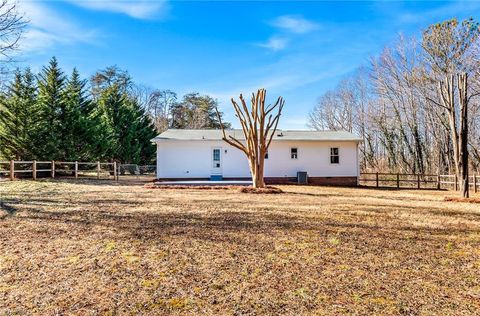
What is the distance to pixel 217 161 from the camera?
57.9 feet

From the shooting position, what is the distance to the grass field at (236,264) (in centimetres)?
276

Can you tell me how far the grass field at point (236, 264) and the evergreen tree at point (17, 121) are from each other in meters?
13.2

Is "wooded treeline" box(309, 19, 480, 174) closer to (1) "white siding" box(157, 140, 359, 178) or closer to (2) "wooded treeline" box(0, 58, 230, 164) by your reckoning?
(1) "white siding" box(157, 140, 359, 178)

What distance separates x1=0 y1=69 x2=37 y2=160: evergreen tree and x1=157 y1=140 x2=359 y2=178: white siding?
741 centimetres

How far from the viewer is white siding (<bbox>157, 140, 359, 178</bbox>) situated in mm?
17328

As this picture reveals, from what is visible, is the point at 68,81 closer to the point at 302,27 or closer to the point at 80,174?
the point at 80,174

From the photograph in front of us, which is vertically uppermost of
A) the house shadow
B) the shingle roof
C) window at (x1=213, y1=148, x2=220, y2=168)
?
the shingle roof

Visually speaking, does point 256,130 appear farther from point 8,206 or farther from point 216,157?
point 8,206

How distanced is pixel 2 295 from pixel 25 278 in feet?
1.33

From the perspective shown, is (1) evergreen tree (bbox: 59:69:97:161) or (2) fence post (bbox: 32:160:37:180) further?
(1) evergreen tree (bbox: 59:69:97:161)

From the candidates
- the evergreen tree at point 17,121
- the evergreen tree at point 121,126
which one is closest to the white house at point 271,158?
the evergreen tree at point 17,121

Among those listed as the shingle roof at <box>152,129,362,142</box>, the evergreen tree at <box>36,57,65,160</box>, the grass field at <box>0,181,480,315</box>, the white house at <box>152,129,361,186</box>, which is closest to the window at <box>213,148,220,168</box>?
the white house at <box>152,129,361,186</box>

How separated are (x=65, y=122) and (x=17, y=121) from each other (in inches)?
106

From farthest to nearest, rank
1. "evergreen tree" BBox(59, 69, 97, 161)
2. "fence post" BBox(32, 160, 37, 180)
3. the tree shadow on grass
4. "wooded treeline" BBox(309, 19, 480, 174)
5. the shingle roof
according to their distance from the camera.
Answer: "evergreen tree" BBox(59, 69, 97, 161), the shingle roof, "wooded treeline" BBox(309, 19, 480, 174), "fence post" BBox(32, 160, 37, 180), the tree shadow on grass
